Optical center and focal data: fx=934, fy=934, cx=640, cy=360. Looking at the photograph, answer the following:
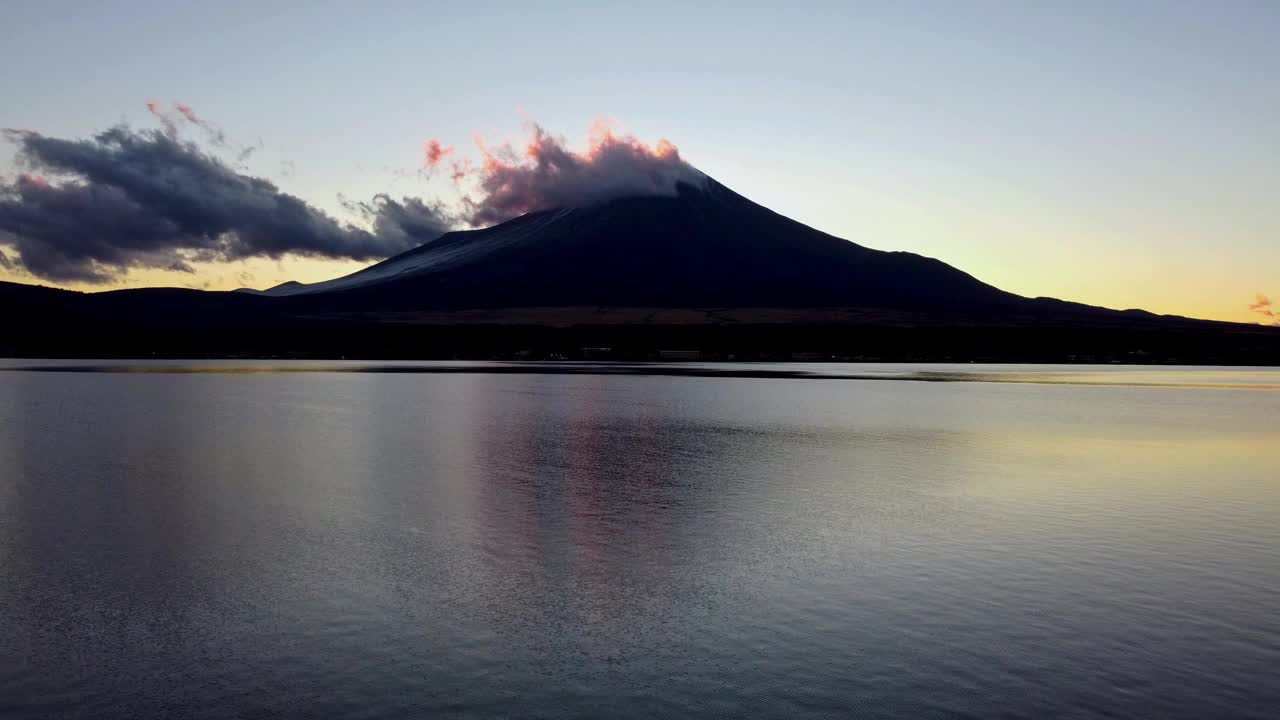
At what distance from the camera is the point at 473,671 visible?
1232 cm

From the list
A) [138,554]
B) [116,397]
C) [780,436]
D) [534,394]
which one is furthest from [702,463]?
[116,397]

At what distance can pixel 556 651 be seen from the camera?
13141 millimetres

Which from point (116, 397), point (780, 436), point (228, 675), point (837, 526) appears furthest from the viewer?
point (116, 397)

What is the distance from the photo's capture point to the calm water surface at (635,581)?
38.6ft

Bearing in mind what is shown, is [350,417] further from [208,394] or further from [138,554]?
[138,554]

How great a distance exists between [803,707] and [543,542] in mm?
10370

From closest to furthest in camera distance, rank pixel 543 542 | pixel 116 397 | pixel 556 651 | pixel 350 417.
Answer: pixel 556 651, pixel 543 542, pixel 350 417, pixel 116 397

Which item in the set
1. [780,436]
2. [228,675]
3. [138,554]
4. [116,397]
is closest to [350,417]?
[780,436]

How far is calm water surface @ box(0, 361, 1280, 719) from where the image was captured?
38.6ft

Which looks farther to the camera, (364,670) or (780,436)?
(780,436)

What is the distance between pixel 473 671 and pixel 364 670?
145cm

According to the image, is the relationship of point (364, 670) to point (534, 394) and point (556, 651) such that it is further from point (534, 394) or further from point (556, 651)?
point (534, 394)

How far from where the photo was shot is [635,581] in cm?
1725

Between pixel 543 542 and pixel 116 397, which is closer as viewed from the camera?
pixel 543 542
